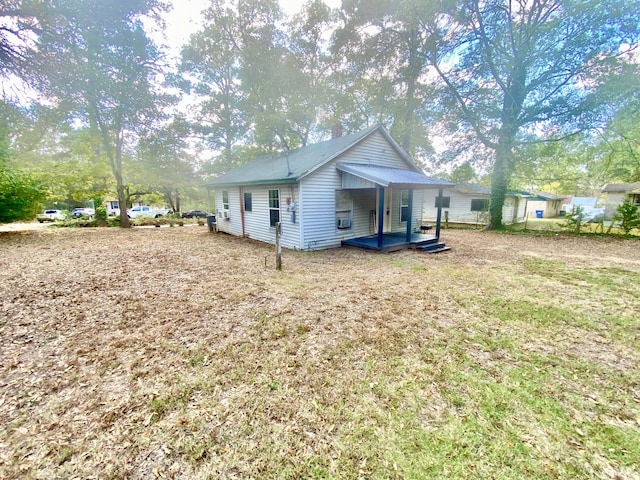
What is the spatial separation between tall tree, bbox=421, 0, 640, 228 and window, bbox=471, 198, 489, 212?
15.8 ft

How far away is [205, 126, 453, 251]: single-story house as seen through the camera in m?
9.07

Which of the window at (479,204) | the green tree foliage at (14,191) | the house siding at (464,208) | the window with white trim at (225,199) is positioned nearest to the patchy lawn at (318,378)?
the window with white trim at (225,199)

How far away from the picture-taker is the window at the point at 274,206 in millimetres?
10156

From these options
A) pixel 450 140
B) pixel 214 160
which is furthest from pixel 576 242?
pixel 214 160

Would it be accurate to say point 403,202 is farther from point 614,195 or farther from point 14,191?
point 614,195

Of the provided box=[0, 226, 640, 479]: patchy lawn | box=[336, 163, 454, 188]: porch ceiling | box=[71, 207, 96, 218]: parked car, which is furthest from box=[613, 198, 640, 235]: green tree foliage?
box=[71, 207, 96, 218]: parked car

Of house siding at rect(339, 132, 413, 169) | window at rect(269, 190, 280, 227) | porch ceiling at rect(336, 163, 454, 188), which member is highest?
house siding at rect(339, 132, 413, 169)

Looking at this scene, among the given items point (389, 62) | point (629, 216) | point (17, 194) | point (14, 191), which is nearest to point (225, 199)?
point (14, 191)

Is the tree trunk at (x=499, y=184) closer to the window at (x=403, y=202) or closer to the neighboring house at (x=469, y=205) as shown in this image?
the neighboring house at (x=469, y=205)

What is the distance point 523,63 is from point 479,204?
32.4 ft

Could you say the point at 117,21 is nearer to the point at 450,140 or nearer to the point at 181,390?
the point at 181,390

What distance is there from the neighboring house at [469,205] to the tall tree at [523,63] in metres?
4.35

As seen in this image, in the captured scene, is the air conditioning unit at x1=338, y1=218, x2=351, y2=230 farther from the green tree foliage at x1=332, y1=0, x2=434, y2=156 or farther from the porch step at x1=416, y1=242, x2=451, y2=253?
the green tree foliage at x1=332, y1=0, x2=434, y2=156

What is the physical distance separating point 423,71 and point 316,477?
19.9 metres
